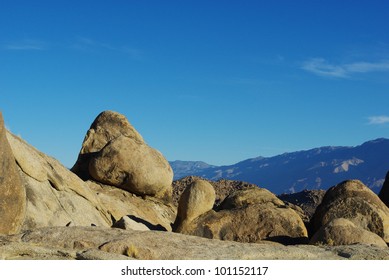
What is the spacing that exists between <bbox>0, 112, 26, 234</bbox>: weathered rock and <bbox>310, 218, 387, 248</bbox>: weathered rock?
23.1ft

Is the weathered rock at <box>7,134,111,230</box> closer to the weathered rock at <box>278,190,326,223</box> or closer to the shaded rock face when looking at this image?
the shaded rock face

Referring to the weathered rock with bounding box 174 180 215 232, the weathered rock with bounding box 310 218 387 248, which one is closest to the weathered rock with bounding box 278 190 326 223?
the weathered rock with bounding box 174 180 215 232

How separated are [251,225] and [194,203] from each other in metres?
1.82

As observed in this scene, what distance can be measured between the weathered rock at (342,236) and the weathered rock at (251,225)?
2891mm

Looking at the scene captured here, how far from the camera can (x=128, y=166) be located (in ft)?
83.6

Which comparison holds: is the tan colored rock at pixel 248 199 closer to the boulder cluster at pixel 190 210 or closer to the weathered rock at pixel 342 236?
the boulder cluster at pixel 190 210

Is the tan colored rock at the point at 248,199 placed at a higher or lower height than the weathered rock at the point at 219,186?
lower

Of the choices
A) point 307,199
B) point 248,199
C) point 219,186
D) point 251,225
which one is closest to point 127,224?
point 251,225

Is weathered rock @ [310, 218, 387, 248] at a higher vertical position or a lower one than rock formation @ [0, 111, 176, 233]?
lower

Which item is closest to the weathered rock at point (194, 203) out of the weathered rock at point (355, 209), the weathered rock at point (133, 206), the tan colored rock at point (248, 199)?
the tan colored rock at point (248, 199)

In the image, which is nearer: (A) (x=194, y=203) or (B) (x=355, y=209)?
(A) (x=194, y=203)

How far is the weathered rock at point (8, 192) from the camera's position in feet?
45.8

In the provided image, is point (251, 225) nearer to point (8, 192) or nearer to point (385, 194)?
point (8, 192)

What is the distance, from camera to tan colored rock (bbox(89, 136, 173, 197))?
25406 mm
